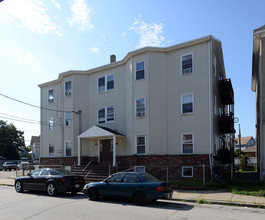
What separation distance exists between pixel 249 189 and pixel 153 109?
823 cm

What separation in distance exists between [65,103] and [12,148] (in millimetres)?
47069

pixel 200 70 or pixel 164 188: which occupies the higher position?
pixel 200 70

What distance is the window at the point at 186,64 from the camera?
63.2 feet

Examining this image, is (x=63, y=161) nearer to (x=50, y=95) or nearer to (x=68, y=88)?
(x=68, y=88)

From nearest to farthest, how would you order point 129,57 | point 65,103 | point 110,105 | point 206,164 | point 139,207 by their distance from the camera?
point 139,207 < point 206,164 < point 129,57 < point 110,105 < point 65,103

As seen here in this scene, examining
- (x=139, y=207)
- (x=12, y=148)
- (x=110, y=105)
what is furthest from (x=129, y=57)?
(x=12, y=148)

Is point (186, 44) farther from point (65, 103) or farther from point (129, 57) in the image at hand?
point (65, 103)

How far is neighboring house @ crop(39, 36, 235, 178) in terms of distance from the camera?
18.5 meters

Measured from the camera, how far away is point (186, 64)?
19.4 metres

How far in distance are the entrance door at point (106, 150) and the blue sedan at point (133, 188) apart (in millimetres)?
9754

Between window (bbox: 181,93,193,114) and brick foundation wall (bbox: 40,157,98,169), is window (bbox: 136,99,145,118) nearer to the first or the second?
window (bbox: 181,93,193,114)

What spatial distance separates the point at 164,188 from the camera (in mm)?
10961

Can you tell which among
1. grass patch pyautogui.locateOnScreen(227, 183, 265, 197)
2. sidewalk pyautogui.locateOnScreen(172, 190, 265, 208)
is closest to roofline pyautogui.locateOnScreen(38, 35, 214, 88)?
grass patch pyautogui.locateOnScreen(227, 183, 265, 197)

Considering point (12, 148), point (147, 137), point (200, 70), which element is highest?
point (200, 70)
